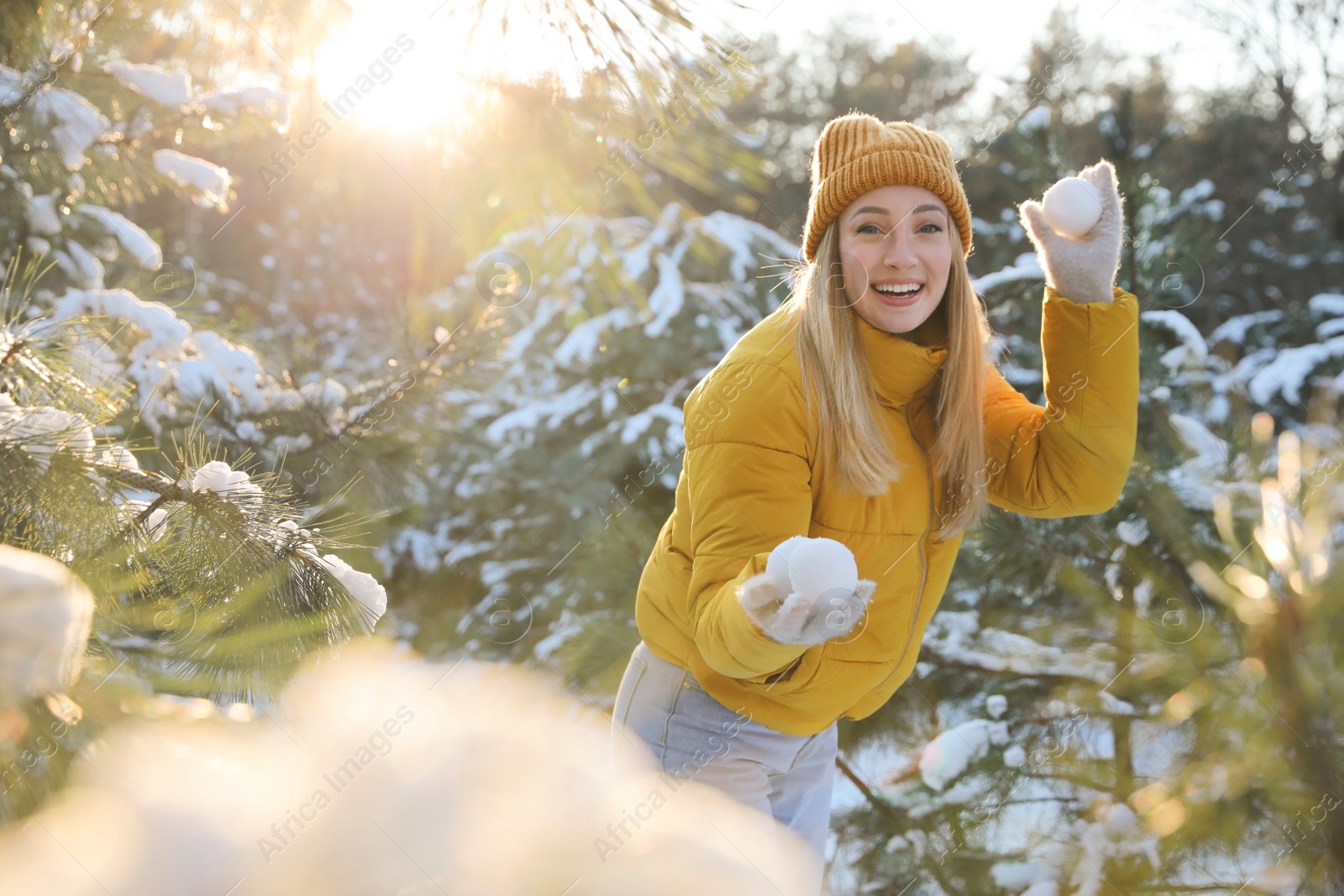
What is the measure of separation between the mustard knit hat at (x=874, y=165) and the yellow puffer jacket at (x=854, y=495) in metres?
0.23

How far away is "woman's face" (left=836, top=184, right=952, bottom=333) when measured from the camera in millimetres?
1743

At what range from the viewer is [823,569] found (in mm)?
1108

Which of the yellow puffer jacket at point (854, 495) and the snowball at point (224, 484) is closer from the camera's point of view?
the snowball at point (224, 484)

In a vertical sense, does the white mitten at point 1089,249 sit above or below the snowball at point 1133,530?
above

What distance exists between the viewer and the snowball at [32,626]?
46cm

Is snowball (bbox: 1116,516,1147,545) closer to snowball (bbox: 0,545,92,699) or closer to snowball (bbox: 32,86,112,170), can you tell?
snowball (bbox: 0,545,92,699)

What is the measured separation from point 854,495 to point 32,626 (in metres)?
1.35

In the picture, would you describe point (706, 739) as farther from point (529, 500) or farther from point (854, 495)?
point (529, 500)

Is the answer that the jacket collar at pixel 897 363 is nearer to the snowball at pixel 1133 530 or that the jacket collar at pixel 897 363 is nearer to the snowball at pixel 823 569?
the snowball at pixel 823 569


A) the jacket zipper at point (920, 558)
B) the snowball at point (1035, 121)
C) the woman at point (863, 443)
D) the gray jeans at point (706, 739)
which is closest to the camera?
the woman at point (863, 443)

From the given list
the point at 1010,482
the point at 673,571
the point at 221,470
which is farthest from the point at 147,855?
the point at 1010,482

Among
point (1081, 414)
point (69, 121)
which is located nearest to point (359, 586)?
point (1081, 414)

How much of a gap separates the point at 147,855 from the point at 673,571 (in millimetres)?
1367

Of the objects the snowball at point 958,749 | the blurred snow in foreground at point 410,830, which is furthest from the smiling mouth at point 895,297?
the snowball at point 958,749
